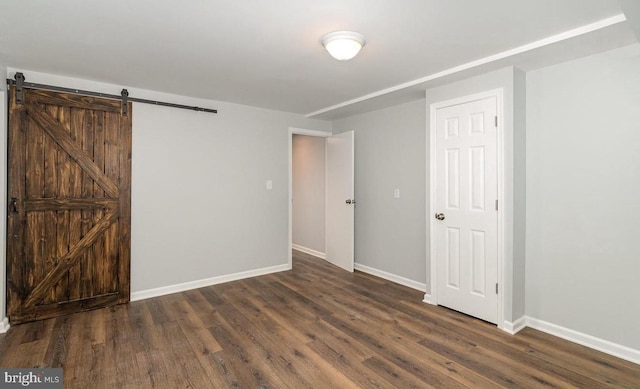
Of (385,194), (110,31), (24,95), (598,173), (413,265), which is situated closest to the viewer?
(110,31)

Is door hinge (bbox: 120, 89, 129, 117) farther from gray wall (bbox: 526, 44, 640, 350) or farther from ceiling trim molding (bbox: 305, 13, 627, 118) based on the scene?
gray wall (bbox: 526, 44, 640, 350)

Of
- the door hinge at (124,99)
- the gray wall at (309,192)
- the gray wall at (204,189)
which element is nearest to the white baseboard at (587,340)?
the gray wall at (204,189)

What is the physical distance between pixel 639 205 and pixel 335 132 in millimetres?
3759

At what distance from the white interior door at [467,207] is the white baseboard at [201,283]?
234 centimetres

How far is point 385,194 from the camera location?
14.7ft

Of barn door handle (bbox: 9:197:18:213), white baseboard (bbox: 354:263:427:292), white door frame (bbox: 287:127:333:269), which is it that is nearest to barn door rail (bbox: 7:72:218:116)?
barn door handle (bbox: 9:197:18:213)

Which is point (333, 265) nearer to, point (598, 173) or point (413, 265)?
point (413, 265)

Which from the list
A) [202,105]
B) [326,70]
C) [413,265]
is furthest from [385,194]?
[202,105]

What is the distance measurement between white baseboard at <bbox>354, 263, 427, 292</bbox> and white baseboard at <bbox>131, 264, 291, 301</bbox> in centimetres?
110

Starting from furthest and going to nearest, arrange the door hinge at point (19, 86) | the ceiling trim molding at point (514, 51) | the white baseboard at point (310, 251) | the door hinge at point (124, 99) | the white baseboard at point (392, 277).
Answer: the white baseboard at point (310, 251) → the white baseboard at point (392, 277) → the door hinge at point (124, 99) → the door hinge at point (19, 86) → the ceiling trim molding at point (514, 51)

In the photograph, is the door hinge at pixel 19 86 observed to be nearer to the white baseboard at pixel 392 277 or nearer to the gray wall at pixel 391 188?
the gray wall at pixel 391 188

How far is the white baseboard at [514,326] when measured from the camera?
2.81 meters

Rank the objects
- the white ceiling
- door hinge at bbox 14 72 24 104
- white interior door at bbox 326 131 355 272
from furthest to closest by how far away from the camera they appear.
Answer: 1. white interior door at bbox 326 131 355 272
2. door hinge at bbox 14 72 24 104
3. the white ceiling

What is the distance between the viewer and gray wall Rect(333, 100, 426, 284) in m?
4.01
